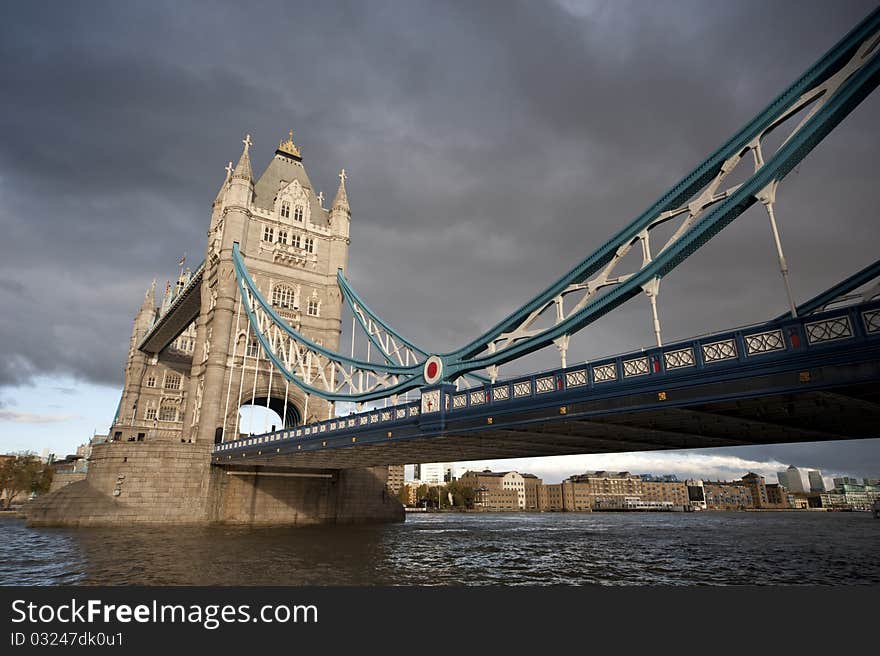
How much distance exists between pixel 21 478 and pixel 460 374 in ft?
243

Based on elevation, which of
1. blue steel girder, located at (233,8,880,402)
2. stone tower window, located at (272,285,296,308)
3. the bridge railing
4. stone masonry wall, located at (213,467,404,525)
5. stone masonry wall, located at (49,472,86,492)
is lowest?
stone masonry wall, located at (213,467,404,525)

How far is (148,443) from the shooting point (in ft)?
115

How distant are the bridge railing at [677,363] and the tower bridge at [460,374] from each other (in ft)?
0.13

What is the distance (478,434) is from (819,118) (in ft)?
47.7

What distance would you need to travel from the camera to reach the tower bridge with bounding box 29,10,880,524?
12797 mm

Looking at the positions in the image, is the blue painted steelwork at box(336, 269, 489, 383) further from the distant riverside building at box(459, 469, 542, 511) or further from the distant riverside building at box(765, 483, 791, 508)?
the distant riverside building at box(765, 483, 791, 508)

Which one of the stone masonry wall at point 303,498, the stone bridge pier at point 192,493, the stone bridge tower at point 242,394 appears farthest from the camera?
the stone masonry wall at point 303,498

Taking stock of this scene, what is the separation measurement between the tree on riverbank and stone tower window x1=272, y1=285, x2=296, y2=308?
5149 centimetres

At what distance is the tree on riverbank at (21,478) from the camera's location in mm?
69312

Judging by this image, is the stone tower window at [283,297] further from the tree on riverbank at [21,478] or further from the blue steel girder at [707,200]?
the tree on riverbank at [21,478]

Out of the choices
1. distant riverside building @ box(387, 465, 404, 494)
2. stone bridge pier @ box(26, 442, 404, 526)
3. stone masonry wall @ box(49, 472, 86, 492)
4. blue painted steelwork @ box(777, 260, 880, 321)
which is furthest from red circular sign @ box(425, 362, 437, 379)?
distant riverside building @ box(387, 465, 404, 494)

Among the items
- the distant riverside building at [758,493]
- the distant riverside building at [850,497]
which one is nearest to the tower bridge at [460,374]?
the distant riverside building at [758,493]

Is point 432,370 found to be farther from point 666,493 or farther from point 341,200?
point 666,493

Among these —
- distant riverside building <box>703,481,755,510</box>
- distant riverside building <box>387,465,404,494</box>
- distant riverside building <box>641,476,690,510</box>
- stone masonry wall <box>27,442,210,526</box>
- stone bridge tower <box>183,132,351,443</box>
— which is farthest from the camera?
distant riverside building <box>703,481,755,510</box>
